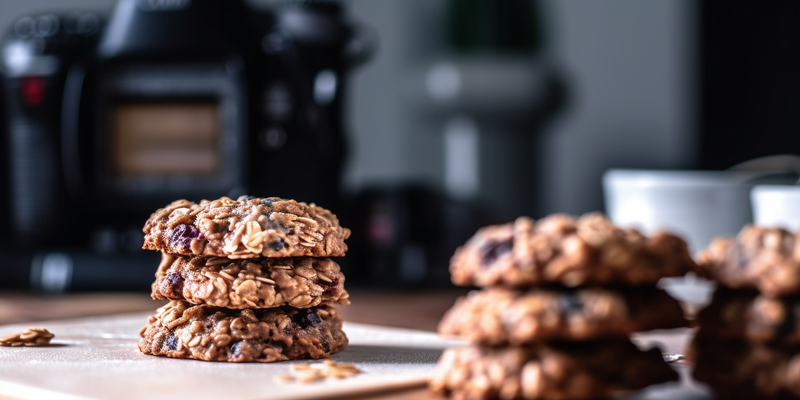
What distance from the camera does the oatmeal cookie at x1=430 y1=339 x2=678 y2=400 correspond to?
62cm

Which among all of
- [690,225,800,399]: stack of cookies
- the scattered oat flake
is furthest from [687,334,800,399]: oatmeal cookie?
the scattered oat flake

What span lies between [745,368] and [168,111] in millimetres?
1434

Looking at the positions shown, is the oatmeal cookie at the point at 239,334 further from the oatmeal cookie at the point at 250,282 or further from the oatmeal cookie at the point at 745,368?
the oatmeal cookie at the point at 745,368

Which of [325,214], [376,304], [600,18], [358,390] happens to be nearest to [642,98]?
[600,18]

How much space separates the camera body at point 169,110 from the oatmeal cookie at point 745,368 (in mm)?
1293

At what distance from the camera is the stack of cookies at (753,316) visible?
1.96 feet

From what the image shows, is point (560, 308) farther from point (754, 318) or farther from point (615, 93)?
point (615, 93)

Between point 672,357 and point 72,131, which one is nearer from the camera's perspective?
point 672,357

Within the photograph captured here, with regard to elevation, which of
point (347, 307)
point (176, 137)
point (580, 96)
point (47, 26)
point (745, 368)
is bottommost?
point (347, 307)

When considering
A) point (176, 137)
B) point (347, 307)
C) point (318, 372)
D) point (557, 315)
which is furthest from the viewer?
point (176, 137)

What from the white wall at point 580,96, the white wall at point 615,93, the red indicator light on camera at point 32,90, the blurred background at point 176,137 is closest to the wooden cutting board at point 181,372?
the blurred background at point 176,137

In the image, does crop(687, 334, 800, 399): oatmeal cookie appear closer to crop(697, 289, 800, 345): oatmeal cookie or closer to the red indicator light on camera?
crop(697, 289, 800, 345): oatmeal cookie

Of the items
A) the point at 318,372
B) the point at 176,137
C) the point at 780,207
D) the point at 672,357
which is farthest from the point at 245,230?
the point at 176,137

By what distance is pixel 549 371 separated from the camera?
2.03 feet
